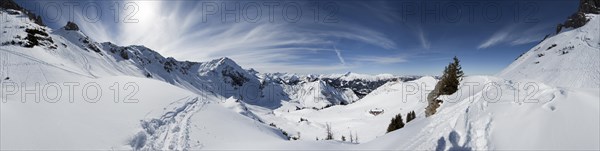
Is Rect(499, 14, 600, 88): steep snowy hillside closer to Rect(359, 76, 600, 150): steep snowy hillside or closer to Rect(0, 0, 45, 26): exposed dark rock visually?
Rect(359, 76, 600, 150): steep snowy hillside

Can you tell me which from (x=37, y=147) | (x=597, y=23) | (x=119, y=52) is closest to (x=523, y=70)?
(x=597, y=23)

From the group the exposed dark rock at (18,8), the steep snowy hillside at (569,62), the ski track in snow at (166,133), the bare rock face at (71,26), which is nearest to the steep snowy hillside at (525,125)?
the ski track in snow at (166,133)

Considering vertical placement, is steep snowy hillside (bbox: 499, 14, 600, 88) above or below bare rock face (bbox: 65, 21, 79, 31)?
below

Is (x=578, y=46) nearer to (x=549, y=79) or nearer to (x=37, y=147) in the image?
(x=549, y=79)

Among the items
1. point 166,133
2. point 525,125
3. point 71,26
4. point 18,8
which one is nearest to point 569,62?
point 525,125

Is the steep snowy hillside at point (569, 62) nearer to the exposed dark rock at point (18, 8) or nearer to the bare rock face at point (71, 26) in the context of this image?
the exposed dark rock at point (18, 8)

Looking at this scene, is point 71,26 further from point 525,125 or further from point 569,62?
point 569,62

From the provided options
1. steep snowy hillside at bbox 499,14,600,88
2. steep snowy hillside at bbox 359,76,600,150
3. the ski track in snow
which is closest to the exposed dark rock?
the ski track in snow
